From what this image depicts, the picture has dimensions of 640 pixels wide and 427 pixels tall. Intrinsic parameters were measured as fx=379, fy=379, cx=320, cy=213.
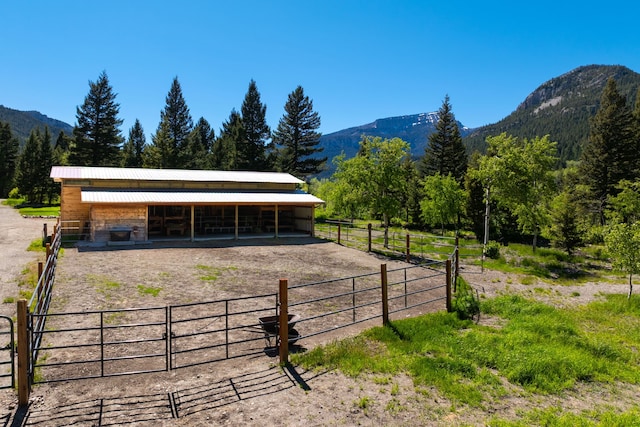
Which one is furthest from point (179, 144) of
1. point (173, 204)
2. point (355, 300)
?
point (355, 300)

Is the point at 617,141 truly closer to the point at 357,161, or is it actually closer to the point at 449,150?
the point at 449,150

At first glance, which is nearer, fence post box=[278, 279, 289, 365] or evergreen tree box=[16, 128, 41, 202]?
fence post box=[278, 279, 289, 365]

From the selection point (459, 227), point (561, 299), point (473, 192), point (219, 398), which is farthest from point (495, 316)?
point (459, 227)

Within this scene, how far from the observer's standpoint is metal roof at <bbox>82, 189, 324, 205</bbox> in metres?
20.7

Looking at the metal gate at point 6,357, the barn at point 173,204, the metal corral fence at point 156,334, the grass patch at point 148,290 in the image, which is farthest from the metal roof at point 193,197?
the metal gate at point 6,357

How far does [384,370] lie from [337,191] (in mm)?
17135

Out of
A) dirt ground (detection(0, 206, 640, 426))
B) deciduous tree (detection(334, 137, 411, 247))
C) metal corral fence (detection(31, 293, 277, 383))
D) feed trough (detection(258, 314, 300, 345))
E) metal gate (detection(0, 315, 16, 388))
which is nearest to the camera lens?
dirt ground (detection(0, 206, 640, 426))

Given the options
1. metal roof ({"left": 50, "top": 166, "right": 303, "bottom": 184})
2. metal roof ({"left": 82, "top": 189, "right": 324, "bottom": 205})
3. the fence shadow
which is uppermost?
metal roof ({"left": 50, "top": 166, "right": 303, "bottom": 184})

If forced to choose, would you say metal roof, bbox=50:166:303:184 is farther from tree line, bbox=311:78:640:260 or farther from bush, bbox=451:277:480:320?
bush, bbox=451:277:480:320

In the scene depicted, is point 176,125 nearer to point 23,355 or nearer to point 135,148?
point 135,148

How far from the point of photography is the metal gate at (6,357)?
537 centimetres

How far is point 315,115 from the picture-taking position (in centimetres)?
4931

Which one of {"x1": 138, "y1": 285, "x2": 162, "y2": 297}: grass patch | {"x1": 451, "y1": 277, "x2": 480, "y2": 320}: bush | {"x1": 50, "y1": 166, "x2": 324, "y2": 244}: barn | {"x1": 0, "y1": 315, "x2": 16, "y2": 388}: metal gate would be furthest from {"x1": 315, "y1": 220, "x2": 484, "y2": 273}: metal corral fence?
{"x1": 0, "y1": 315, "x2": 16, "y2": 388}: metal gate

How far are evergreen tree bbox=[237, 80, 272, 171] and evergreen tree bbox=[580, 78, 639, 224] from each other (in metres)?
35.8
